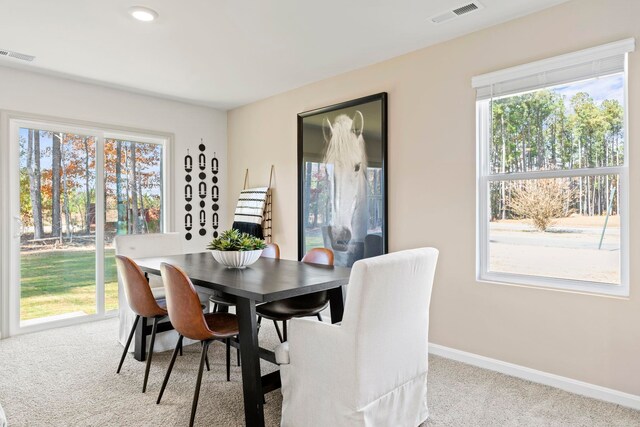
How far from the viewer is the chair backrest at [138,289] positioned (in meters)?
2.68

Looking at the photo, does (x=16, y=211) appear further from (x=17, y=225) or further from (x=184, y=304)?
(x=184, y=304)

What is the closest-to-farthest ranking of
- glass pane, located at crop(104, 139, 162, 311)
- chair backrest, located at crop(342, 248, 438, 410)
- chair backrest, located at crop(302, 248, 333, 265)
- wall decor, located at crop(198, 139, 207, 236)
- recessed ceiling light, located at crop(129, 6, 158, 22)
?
chair backrest, located at crop(342, 248, 438, 410) → recessed ceiling light, located at crop(129, 6, 158, 22) → chair backrest, located at crop(302, 248, 333, 265) → glass pane, located at crop(104, 139, 162, 311) → wall decor, located at crop(198, 139, 207, 236)

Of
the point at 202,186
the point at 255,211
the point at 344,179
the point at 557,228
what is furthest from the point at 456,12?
the point at 202,186

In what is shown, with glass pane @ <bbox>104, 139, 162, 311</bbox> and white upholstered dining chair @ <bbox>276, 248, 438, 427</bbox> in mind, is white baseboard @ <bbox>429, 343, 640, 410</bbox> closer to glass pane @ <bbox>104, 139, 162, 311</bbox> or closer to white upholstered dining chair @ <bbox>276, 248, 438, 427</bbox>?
white upholstered dining chair @ <bbox>276, 248, 438, 427</bbox>

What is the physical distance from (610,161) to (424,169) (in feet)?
4.12

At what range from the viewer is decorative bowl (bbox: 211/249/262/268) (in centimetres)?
282

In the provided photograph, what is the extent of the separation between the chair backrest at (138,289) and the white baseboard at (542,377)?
7.11 ft

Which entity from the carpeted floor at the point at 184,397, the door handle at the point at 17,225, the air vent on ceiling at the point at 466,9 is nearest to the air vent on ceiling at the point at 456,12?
the air vent on ceiling at the point at 466,9

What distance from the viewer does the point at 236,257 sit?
2.82m

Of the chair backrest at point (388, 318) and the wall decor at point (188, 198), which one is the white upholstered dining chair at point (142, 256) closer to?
the wall decor at point (188, 198)

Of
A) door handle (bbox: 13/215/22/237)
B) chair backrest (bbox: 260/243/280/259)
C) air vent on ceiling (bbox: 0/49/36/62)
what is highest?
air vent on ceiling (bbox: 0/49/36/62)

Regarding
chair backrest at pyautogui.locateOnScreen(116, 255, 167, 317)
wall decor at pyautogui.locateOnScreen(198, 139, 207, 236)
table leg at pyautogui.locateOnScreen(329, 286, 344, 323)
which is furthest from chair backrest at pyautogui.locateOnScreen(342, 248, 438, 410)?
wall decor at pyautogui.locateOnScreen(198, 139, 207, 236)

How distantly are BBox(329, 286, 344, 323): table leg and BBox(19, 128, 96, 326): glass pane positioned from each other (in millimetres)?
2979

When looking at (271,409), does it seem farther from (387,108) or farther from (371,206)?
(387,108)
